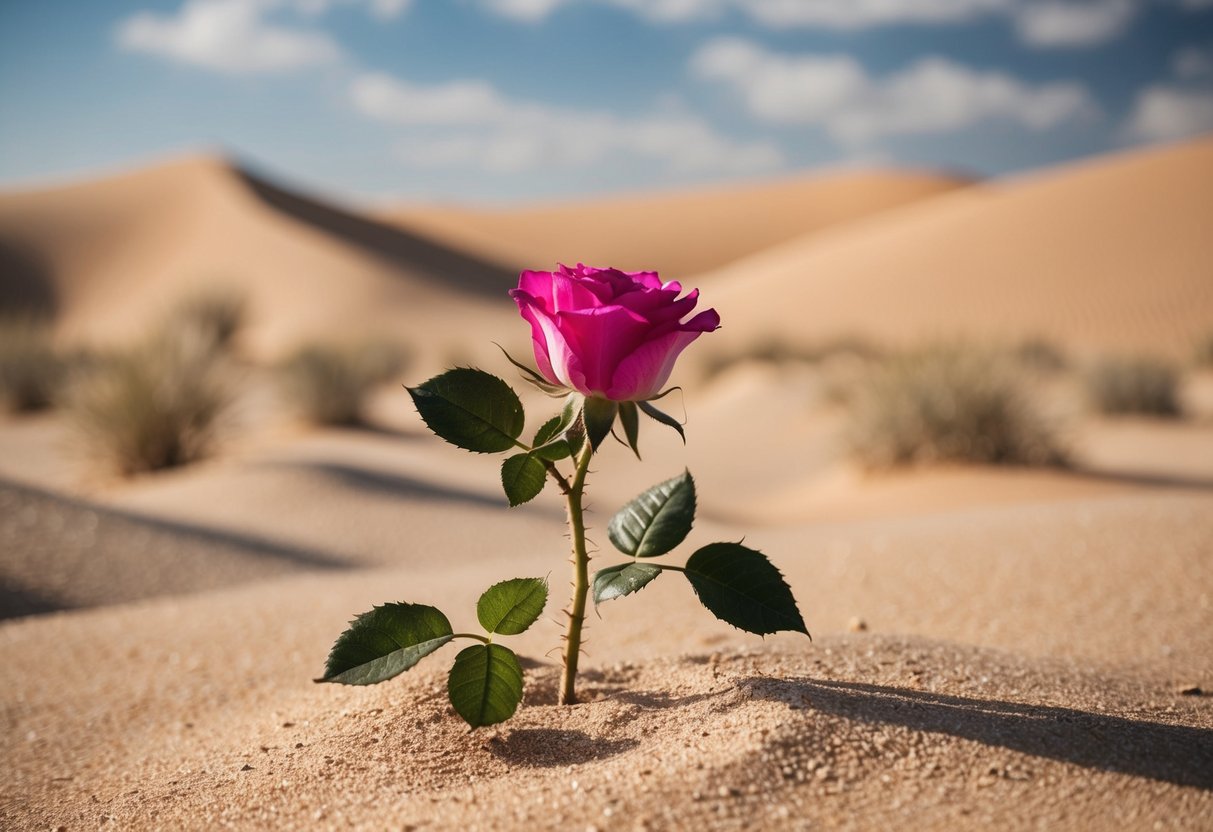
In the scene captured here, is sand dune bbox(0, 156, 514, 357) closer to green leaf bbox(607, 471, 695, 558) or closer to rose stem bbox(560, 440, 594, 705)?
rose stem bbox(560, 440, 594, 705)

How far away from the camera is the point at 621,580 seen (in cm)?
166

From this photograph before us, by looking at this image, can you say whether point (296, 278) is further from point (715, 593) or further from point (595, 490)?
point (715, 593)

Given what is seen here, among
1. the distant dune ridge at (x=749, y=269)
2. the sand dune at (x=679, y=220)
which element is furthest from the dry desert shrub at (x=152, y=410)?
the sand dune at (x=679, y=220)

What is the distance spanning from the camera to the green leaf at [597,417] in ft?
5.11

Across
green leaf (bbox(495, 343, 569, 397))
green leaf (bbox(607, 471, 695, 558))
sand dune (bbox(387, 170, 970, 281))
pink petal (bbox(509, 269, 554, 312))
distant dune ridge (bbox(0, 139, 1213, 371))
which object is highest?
sand dune (bbox(387, 170, 970, 281))

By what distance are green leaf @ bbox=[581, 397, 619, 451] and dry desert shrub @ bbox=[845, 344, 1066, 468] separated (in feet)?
24.1

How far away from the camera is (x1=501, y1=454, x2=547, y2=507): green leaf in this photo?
1668 mm

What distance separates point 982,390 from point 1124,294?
20690 millimetres

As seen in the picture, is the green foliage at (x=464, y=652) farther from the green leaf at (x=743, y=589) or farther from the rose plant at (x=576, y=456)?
the green leaf at (x=743, y=589)

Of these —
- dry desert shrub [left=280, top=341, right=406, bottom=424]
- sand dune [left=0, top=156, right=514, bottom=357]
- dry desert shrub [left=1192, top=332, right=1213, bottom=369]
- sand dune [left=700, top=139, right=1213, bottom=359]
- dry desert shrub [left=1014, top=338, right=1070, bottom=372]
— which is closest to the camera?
dry desert shrub [left=280, top=341, right=406, bottom=424]

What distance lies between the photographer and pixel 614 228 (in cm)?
7800

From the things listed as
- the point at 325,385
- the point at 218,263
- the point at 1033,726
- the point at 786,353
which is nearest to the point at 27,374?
the point at 325,385

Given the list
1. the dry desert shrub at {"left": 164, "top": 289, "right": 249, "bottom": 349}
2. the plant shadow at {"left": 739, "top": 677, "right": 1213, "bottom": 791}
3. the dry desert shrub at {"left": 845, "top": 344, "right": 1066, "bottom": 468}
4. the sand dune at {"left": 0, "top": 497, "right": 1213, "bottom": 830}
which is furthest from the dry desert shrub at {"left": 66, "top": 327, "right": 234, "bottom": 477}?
the dry desert shrub at {"left": 164, "top": 289, "right": 249, "bottom": 349}

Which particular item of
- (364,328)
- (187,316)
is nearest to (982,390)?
(187,316)
